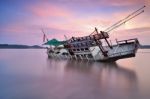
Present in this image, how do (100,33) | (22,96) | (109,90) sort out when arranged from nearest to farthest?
1. (22,96)
2. (109,90)
3. (100,33)

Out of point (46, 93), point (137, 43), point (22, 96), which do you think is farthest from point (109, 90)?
point (137, 43)

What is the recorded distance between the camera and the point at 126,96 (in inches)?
443

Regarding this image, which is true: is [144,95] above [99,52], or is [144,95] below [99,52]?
below

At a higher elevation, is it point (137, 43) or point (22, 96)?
point (137, 43)

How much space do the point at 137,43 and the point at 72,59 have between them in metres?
12.3

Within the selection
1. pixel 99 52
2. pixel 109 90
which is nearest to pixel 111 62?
pixel 99 52

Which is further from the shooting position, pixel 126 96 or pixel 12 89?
pixel 12 89

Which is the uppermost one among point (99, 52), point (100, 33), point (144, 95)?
point (100, 33)

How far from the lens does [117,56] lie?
2738 centimetres

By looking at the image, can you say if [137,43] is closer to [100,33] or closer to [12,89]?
[100,33]

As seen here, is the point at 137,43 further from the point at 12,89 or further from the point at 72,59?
the point at 12,89

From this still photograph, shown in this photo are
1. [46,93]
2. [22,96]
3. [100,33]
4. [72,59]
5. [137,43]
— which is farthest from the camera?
[72,59]

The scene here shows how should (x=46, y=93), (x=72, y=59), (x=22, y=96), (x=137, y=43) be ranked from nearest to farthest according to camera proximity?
(x=22, y=96), (x=46, y=93), (x=137, y=43), (x=72, y=59)

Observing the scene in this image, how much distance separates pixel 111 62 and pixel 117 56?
3266 millimetres
